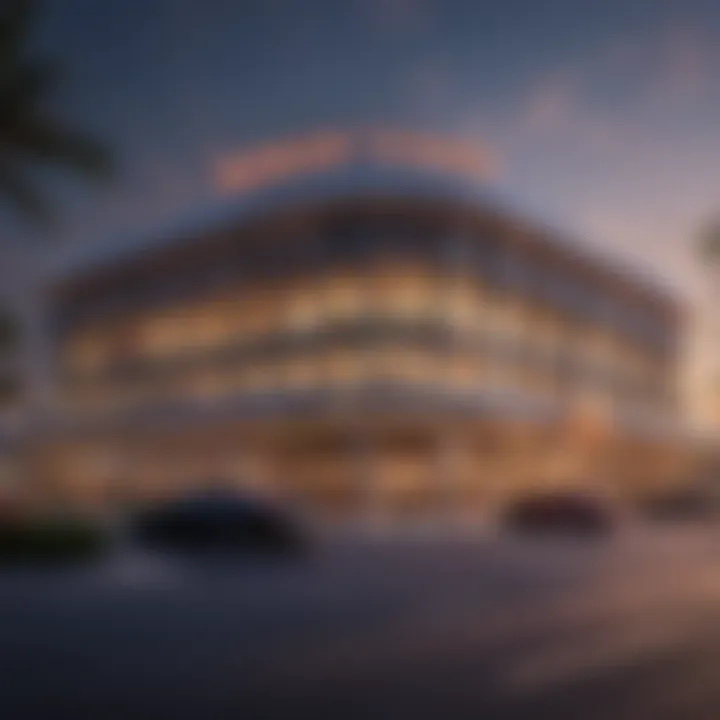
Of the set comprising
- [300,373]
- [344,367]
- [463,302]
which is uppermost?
[463,302]

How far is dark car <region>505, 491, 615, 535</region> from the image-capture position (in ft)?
22.8

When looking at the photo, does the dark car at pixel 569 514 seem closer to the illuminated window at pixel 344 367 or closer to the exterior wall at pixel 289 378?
the exterior wall at pixel 289 378

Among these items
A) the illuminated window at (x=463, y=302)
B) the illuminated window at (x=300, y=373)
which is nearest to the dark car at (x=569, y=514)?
the illuminated window at (x=463, y=302)

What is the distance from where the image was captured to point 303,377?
4199 mm

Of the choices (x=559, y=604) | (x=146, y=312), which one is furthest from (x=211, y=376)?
(x=559, y=604)

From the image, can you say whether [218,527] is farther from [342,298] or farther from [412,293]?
[412,293]

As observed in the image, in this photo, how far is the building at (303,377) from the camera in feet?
10.8

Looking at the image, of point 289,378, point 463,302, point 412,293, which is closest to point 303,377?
point 289,378

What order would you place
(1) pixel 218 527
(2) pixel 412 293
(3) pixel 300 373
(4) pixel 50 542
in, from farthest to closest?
(2) pixel 412 293
(1) pixel 218 527
(4) pixel 50 542
(3) pixel 300 373

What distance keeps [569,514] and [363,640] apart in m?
4.52

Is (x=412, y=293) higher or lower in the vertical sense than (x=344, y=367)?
higher

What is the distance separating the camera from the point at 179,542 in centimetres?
362

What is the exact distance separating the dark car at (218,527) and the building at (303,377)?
0.14m

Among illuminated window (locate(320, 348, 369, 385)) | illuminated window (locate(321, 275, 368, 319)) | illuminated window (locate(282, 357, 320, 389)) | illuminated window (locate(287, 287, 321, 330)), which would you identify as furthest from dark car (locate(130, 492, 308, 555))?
illuminated window (locate(321, 275, 368, 319))
